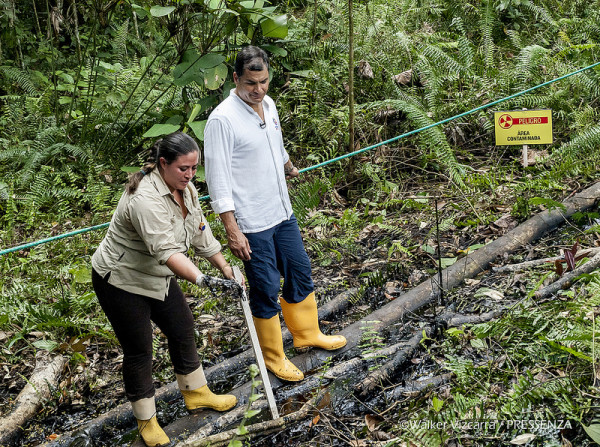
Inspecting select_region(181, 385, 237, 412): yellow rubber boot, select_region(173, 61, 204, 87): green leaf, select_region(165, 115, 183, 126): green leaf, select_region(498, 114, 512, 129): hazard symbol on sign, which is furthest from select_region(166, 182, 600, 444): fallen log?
select_region(165, 115, 183, 126): green leaf

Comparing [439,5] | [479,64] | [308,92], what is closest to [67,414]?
[308,92]

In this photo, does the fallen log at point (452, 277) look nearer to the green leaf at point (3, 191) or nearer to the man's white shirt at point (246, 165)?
the man's white shirt at point (246, 165)

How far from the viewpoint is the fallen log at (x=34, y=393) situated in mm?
3584

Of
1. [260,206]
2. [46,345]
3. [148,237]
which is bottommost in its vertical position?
[46,345]

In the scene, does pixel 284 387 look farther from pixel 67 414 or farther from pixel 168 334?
pixel 67 414

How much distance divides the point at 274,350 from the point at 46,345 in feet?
5.63

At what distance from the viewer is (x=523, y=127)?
566 cm

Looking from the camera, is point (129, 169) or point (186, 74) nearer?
point (186, 74)

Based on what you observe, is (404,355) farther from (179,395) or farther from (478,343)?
(179,395)

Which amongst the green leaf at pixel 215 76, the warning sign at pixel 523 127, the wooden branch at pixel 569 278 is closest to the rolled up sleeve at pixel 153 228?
the wooden branch at pixel 569 278

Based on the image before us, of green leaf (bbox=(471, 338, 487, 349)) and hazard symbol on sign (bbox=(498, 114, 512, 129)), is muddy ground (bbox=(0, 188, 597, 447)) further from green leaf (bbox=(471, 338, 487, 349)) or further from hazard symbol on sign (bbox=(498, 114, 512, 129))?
hazard symbol on sign (bbox=(498, 114, 512, 129))

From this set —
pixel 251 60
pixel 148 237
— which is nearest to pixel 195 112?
pixel 251 60

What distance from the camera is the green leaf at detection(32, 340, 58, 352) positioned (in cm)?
419

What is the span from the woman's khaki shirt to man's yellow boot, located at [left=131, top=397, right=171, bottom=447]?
0.64 m
